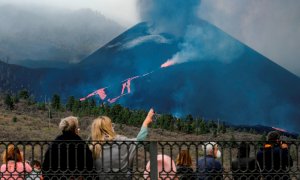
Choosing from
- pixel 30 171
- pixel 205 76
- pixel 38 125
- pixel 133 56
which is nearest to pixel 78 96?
pixel 133 56

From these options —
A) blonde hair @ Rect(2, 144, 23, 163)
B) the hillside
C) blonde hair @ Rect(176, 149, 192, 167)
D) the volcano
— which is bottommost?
blonde hair @ Rect(176, 149, 192, 167)

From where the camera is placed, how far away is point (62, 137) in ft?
28.8

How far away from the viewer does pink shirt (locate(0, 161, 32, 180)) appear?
8812mm

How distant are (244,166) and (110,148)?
199 centimetres

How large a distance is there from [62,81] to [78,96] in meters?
13.2

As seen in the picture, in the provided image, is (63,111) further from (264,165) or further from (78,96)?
(264,165)

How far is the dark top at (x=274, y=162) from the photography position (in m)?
9.10

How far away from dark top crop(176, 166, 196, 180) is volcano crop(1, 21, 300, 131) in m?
143

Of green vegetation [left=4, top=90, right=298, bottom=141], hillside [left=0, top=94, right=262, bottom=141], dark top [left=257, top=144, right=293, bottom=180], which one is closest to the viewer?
dark top [left=257, top=144, right=293, bottom=180]

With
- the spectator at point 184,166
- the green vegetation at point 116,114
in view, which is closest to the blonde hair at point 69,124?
the spectator at point 184,166

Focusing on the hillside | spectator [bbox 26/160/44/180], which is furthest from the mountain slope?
spectator [bbox 26/160/44/180]

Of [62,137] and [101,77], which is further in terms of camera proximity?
[101,77]

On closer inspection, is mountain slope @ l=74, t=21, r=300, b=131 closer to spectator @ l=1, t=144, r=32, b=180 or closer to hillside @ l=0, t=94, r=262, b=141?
hillside @ l=0, t=94, r=262, b=141

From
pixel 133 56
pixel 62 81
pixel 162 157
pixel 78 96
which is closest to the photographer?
pixel 162 157
